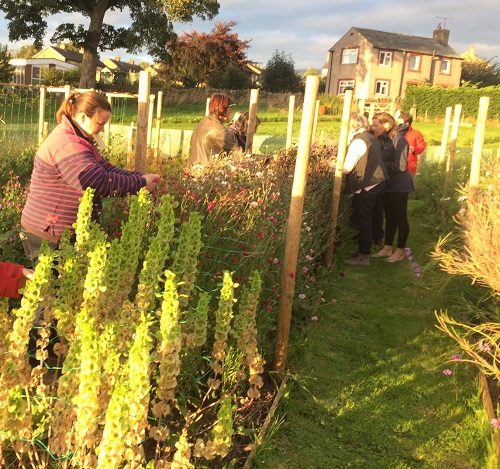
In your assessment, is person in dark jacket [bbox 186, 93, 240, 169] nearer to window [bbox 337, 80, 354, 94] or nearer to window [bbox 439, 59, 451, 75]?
window [bbox 337, 80, 354, 94]

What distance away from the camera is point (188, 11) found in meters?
32.7

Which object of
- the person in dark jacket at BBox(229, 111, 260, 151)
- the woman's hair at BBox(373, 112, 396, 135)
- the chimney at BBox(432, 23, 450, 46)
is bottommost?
the person in dark jacket at BBox(229, 111, 260, 151)

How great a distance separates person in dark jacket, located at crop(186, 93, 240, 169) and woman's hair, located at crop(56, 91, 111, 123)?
316cm

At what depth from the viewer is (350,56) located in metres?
50.6

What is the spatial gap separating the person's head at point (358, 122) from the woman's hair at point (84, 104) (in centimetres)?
410

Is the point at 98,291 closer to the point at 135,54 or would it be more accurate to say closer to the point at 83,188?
the point at 83,188

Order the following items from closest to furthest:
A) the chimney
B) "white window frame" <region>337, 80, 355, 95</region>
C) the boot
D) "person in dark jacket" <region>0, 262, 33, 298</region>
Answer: "person in dark jacket" <region>0, 262, 33, 298</region> < the boot < "white window frame" <region>337, 80, 355, 95</region> < the chimney

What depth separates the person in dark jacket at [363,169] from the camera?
6723 mm

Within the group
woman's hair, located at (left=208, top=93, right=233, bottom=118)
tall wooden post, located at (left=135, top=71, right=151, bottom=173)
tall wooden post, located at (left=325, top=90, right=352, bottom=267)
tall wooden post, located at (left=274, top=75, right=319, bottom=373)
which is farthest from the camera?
tall wooden post, located at (left=325, top=90, right=352, bottom=267)

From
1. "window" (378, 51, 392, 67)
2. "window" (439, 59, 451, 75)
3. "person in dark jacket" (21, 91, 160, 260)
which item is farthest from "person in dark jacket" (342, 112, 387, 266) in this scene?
"window" (439, 59, 451, 75)

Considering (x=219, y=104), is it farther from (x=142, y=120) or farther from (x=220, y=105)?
(x=142, y=120)

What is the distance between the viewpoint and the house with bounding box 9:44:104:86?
2309 inches

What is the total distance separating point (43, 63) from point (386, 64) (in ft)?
110

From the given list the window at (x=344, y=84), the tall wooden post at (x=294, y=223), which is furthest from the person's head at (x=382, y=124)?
the window at (x=344, y=84)
